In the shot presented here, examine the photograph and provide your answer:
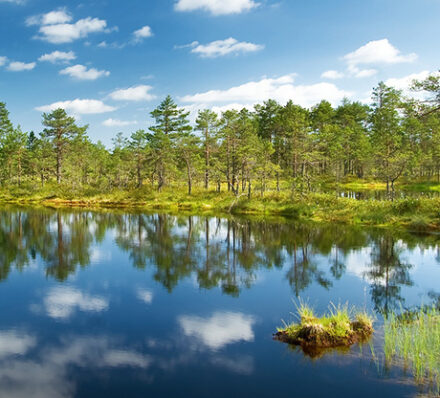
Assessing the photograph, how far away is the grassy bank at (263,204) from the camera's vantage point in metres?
36.4

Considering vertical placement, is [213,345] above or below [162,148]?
below

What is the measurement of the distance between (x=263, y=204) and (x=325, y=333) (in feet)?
127

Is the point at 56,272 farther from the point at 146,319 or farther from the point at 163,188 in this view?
the point at 163,188

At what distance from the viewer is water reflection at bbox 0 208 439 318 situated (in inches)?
726

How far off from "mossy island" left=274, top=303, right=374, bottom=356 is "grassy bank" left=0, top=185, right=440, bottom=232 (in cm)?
2531

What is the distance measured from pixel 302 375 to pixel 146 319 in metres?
6.58

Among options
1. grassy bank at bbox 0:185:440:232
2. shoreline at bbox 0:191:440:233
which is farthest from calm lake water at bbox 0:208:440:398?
grassy bank at bbox 0:185:440:232

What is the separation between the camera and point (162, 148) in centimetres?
6419

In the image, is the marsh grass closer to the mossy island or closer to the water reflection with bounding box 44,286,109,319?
the mossy island

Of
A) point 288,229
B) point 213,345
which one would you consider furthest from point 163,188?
point 213,345

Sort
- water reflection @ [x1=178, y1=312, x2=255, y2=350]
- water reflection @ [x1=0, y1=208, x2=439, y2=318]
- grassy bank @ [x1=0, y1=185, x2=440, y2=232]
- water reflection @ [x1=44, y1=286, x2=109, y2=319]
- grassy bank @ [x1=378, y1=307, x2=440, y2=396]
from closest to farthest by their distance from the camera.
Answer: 1. grassy bank @ [x1=378, y1=307, x2=440, y2=396]
2. water reflection @ [x1=178, y1=312, x2=255, y2=350]
3. water reflection @ [x1=44, y1=286, x2=109, y2=319]
4. water reflection @ [x1=0, y1=208, x2=439, y2=318]
5. grassy bank @ [x1=0, y1=185, x2=440, y2=232]

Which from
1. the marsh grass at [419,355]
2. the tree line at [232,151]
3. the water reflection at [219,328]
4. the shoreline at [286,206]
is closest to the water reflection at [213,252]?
the water reflection at [219,328]

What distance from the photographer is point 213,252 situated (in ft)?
87.4

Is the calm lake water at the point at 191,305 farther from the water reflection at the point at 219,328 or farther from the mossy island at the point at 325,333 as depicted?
the mossy island at the point at 325,333
